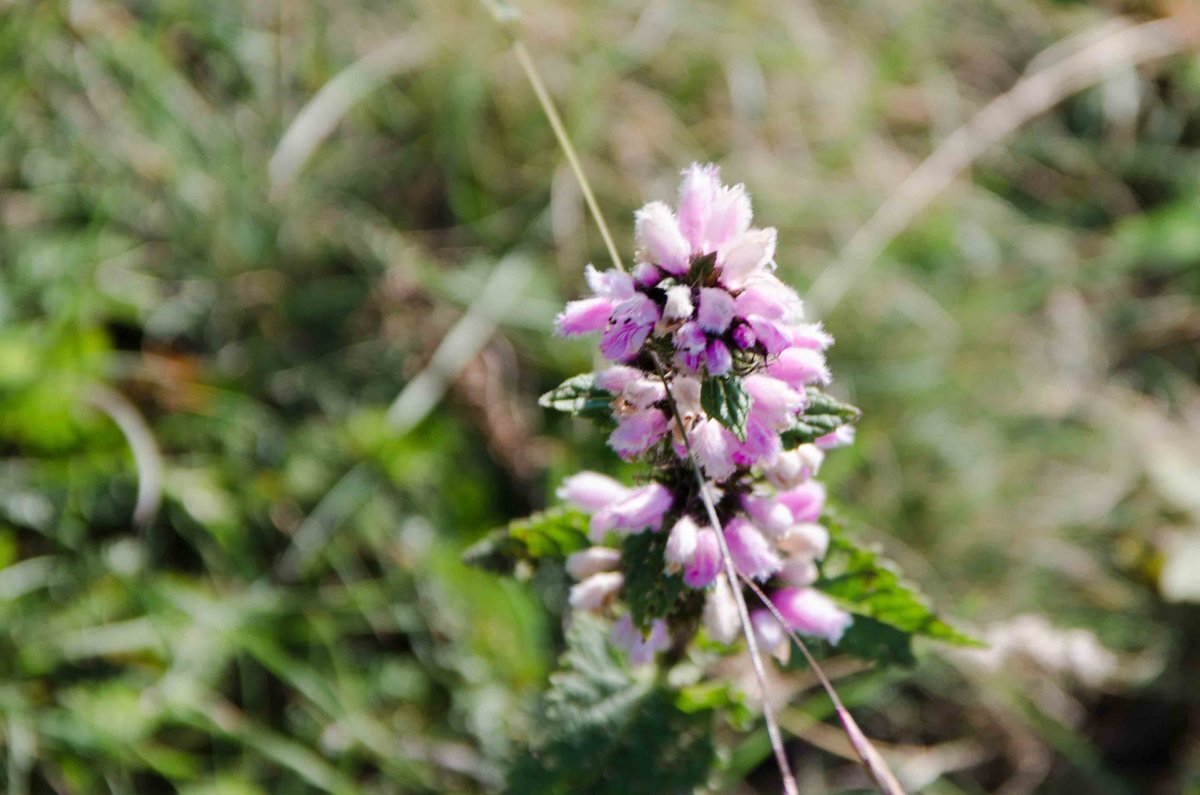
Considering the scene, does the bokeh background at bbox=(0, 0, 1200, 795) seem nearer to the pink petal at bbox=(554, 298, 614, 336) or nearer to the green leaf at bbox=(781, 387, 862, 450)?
the green leaf at bbox=(781, 387, 862, 450)

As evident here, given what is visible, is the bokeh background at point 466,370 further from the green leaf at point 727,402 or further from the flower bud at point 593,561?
the green leaf at point 727,402

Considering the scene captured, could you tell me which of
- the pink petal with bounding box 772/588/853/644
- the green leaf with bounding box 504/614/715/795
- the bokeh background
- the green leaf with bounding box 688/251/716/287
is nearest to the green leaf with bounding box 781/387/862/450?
the green leaf with bounding box 688/251/716/287

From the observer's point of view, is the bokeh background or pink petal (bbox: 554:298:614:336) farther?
the bokeh background

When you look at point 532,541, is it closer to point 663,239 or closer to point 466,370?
point 663,239

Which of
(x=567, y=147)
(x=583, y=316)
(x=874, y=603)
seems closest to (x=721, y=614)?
(x=874, y=603)

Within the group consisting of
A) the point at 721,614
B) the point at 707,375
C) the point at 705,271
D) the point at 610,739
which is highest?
the point at 705,271

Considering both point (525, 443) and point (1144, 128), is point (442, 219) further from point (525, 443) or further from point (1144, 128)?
point (1144, 128)
